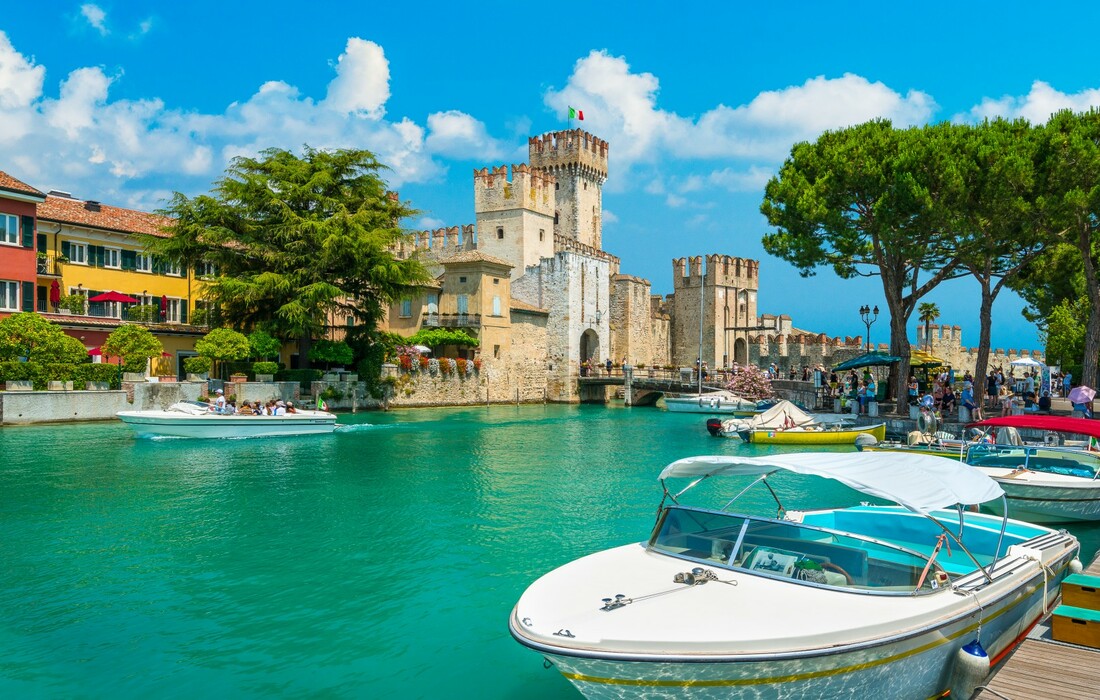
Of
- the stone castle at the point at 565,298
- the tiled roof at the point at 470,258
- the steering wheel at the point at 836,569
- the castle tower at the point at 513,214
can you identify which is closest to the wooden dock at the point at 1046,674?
the steering wheel at the point at 836,569

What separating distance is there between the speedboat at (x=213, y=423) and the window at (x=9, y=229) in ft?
30.4

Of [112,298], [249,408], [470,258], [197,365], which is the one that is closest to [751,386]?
[470,258]

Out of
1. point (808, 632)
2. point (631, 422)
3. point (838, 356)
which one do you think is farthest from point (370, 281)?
point (808, 632)

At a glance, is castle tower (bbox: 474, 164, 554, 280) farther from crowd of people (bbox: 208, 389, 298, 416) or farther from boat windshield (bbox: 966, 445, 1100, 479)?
boat windshield (bbox: 966, 445, 1100, 479)

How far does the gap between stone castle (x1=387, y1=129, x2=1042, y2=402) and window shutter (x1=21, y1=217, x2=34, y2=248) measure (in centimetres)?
2016

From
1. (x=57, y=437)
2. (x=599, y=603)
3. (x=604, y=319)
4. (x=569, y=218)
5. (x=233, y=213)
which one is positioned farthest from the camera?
(x=569, y=218)

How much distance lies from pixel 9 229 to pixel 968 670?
3626 cm

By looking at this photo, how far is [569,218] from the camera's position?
65875 millimetres

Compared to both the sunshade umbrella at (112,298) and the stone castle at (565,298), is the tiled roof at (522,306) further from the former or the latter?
the sunshade umbrella at (112,298)

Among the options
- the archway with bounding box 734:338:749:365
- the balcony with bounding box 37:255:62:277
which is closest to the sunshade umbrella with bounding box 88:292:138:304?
the balcony with bounding box 37:255:62:277

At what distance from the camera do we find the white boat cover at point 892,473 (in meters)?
7.20

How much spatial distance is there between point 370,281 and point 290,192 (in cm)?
573

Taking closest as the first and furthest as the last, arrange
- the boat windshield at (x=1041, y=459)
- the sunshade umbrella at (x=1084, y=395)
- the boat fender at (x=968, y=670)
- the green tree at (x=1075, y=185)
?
the boat fender at (x=968, y=670), the boat windshield at (x=1041, y=459), the green tree at (x=1075, y=185), the sunshade umbrella at (x=1084, y=395)

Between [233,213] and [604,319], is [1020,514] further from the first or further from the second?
[604,319]
